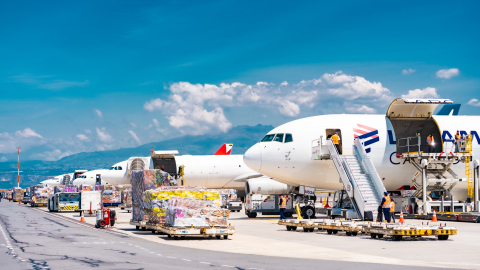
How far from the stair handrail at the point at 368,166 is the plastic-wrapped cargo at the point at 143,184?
10.2 m

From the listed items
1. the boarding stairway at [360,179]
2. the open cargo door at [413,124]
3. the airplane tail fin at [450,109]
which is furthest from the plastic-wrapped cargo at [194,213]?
the airplane tail fin at [450,109]

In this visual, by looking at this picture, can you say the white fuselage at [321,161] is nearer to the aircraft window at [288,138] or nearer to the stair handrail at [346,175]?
the aircraft window at [288,138]

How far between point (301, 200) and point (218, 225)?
1120 centimetres

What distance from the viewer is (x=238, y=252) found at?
50.9 feet

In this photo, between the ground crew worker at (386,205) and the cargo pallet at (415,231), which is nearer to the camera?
the cargo pallet at (415,231)

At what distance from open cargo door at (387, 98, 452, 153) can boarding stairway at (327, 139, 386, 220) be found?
3.23 metres

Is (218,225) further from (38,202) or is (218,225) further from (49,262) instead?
(38,202)

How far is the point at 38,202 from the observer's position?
6228cm

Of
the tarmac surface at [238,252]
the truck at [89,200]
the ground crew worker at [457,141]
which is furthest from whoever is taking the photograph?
the truck at [89,200]

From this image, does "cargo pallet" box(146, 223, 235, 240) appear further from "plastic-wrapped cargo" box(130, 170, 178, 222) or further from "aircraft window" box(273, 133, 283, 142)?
"aircraft window" box(273, 133, 283, 142)

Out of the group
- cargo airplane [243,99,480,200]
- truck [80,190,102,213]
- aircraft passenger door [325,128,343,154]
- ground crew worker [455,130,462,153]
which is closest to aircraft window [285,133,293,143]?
cargo airplane [243,99,480,200]

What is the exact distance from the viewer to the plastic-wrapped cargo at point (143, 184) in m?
23.2

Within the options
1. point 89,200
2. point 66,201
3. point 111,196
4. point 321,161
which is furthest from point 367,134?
point 111,196

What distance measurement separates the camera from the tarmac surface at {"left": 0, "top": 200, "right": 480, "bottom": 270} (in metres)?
12.7
